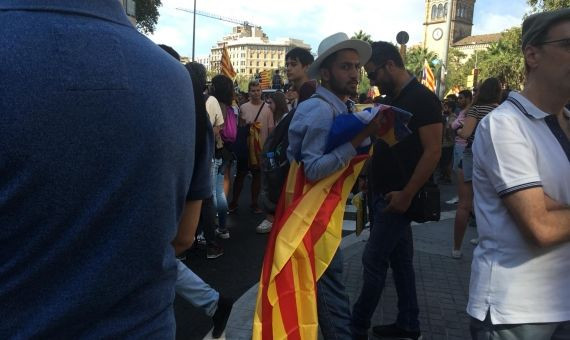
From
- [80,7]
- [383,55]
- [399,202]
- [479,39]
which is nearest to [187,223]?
[80,7]

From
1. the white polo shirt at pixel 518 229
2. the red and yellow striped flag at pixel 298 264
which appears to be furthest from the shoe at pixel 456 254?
the white polo shirt at pixel 518 229

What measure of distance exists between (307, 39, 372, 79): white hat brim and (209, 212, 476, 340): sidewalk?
1867 millimetres

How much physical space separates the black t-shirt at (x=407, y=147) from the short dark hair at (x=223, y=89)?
2997mm

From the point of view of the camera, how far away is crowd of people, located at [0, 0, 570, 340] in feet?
2.88

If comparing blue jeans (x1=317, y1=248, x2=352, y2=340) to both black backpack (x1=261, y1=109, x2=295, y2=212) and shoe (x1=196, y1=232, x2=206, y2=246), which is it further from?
shoe (x1=196, y1=232, x2=206, y2=246)

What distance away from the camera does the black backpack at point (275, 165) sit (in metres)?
2.75

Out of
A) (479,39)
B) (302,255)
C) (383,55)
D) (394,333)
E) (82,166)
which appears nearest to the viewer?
(82,166)

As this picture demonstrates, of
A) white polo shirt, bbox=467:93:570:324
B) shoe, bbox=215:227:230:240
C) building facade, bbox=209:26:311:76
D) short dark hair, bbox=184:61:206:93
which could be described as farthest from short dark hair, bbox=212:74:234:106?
building facade, bbox=209:26:311:76

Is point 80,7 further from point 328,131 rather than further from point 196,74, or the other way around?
point 196,74

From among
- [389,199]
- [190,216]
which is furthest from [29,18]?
[389,199]

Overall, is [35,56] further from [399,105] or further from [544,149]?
[399,105]

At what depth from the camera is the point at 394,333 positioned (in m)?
3.23

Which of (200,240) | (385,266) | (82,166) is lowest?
(200,240)

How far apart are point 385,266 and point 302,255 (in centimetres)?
82
